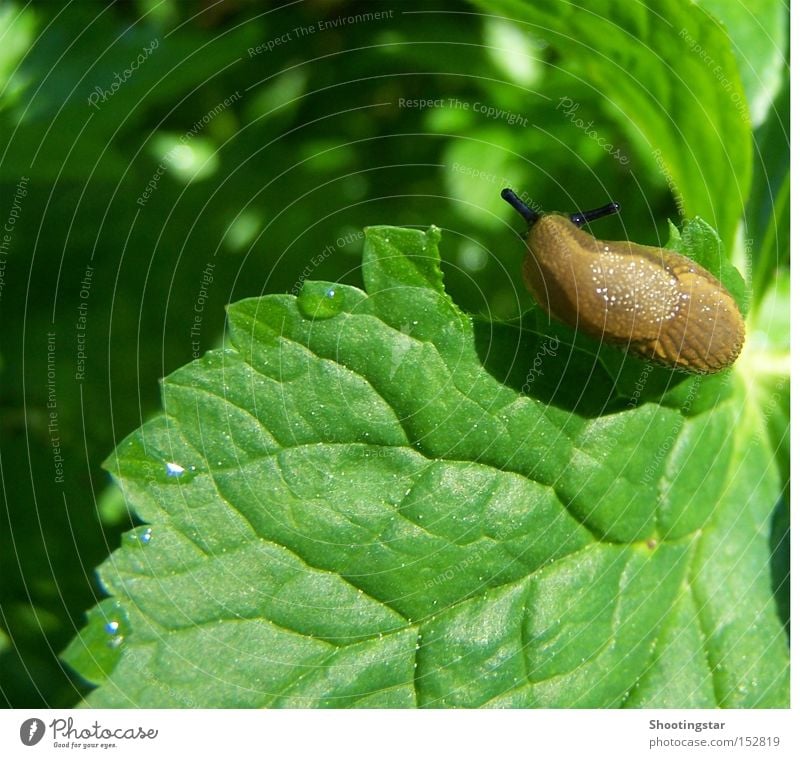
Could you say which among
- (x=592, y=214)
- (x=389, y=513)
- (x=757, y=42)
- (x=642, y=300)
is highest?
(x=757, y=42)

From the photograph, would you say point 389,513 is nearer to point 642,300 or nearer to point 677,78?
point 642,300

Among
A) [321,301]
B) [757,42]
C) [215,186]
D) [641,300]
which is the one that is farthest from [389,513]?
[757,42]

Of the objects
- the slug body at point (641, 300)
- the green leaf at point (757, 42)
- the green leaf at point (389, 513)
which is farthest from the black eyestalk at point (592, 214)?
the green leaf at point (757, 42)

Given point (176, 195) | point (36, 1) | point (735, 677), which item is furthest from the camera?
point (176, 195)

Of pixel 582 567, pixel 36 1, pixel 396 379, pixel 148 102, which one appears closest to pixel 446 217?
pixel 396 379
